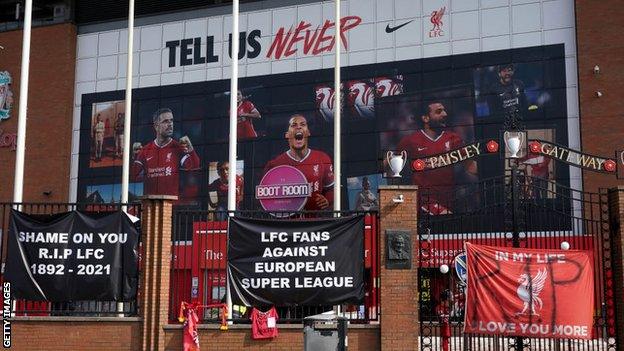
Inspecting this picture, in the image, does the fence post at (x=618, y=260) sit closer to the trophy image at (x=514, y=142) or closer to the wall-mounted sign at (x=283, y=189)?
the trophy image at (x=514, y=142)

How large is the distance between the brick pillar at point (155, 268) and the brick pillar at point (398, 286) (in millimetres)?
4187

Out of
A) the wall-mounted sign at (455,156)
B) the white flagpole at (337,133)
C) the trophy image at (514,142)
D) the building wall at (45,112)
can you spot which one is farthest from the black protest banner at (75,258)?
the building wall at (45,112)

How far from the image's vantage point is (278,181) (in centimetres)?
3478

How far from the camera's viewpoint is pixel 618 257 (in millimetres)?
14633

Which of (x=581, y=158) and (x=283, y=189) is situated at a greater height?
(x=283, y=189)

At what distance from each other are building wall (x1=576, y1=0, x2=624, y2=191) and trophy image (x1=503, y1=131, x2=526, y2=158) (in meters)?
15.5

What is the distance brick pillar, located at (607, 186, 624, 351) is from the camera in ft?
47.7

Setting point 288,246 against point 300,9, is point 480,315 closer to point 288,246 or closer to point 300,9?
point 288,246

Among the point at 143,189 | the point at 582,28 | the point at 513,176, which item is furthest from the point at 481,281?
the point at 143,189

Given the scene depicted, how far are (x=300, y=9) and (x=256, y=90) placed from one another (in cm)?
424

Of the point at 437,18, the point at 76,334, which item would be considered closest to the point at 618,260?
the point at 76,334

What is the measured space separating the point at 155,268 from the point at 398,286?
15.4 feet

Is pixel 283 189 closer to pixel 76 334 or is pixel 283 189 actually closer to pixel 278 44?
pixel 278 44

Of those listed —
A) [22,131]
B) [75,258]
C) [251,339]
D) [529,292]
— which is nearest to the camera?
[529,292]
